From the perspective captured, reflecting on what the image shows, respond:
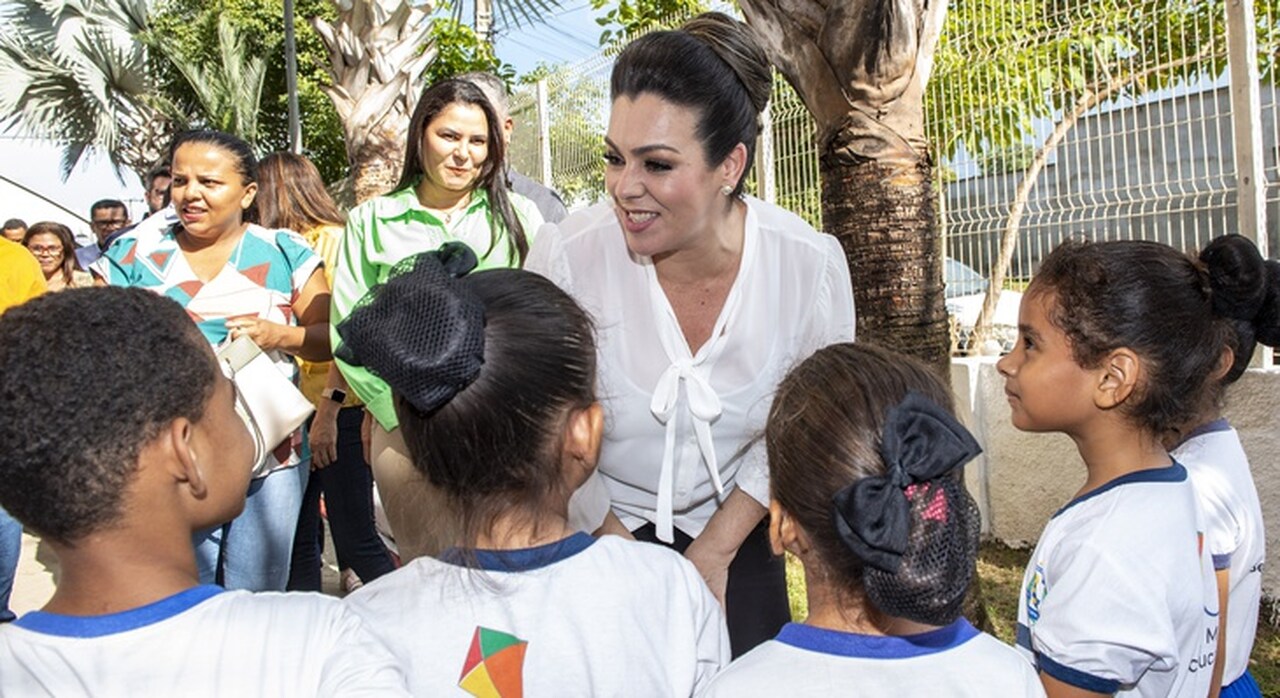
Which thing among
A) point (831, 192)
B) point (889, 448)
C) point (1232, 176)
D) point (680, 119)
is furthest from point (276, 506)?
point (1232, 176)

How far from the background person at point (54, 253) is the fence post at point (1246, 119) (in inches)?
267

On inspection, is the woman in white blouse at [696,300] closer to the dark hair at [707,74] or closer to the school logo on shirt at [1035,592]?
the dark hair at [707,74]

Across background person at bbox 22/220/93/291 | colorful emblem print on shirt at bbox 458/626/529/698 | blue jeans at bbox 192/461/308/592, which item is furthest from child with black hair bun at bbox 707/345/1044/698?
background person at bbox 22/220/93/291

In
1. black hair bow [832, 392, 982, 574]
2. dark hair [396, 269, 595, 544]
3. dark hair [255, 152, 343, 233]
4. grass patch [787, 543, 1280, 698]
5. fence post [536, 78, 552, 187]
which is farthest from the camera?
fence post [536, 78, 552, 187]

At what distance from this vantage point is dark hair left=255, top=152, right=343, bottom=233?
15.9 ft

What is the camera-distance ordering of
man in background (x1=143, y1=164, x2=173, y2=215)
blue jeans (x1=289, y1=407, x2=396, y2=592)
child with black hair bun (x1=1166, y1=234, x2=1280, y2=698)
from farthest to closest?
man in background (x1=143, y1=164, x2=173, y2=215), blue jeans (x1=289, y1=407, x2=396, y2=592), child with black hair bun (x1=1166, y1=234, x2=1280, y2=698)

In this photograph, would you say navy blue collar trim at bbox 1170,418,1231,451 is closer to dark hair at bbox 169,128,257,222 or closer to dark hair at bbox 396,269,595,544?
dark hair at bbox 396,269,595,544

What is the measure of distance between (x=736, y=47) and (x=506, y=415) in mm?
1157

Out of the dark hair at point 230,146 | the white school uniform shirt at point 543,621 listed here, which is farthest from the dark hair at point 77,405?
the dark hair at point 230,146

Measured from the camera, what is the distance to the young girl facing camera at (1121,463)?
78.2 inches

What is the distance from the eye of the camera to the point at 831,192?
395 centimetres

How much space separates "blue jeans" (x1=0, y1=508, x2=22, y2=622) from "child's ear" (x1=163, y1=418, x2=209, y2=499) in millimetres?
2572

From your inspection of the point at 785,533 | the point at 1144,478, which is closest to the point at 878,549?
the point at 785,533

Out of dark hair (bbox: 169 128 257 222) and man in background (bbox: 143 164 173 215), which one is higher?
man in background (bbox: 143 164 173 215)
